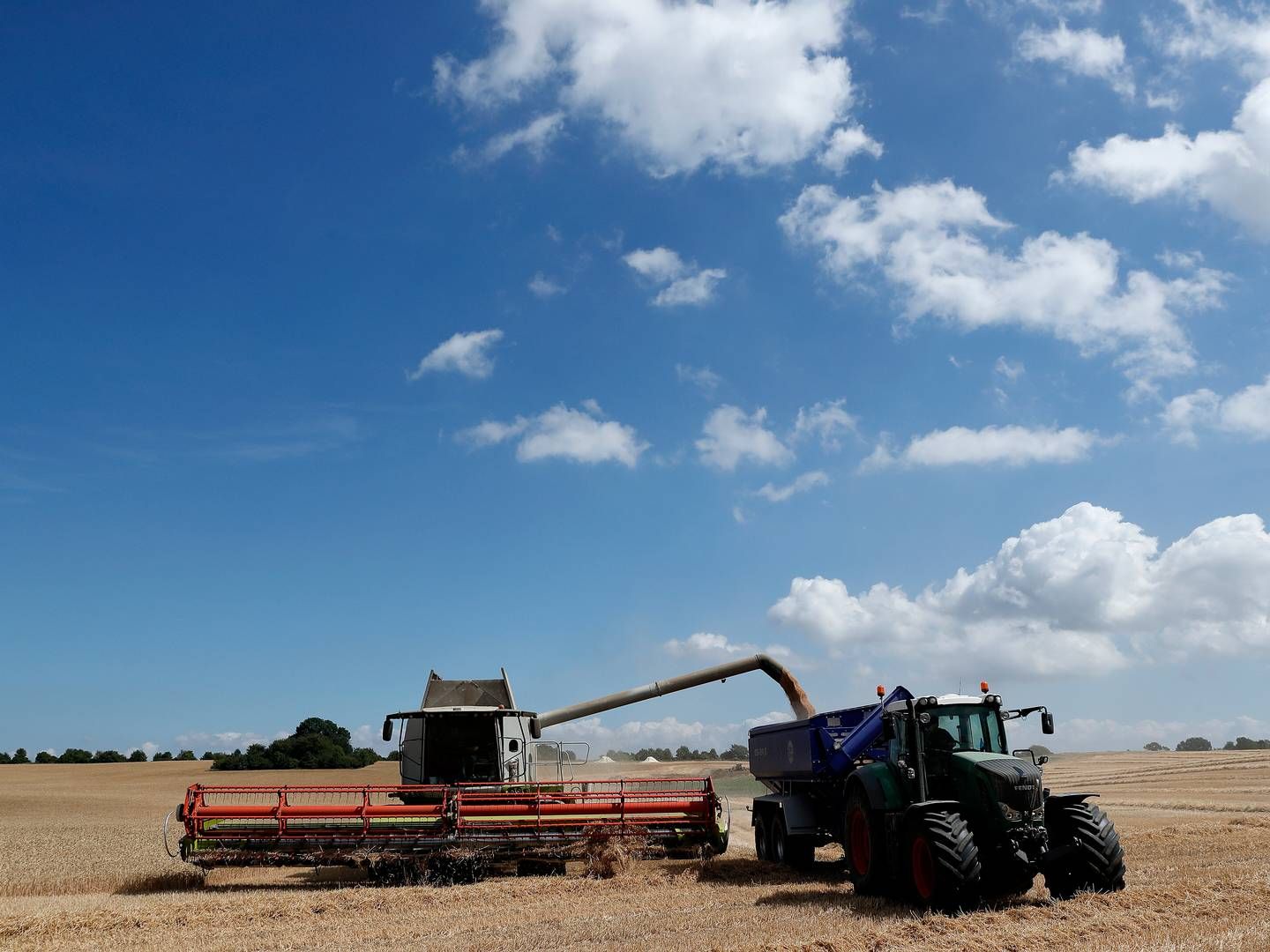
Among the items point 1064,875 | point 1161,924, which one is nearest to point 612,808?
point 1064,875

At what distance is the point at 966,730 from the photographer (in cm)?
1217

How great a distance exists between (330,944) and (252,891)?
4.75m

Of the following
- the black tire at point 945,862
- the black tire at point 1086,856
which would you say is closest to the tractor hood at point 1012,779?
the black tire at point 1086,856

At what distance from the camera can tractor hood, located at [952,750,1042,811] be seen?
10.8 meters

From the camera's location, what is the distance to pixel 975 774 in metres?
11.2

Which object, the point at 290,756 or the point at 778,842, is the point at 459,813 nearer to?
the point at 778,842

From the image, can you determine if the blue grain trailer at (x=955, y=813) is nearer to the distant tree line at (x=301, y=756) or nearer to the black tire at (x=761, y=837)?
the black tire at (x=761, y=837)

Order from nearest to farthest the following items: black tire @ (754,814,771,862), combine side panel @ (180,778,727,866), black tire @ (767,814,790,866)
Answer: combine side panel @ (180,778,727,866)
black tire @ (767,814,790,866)
black tire @ (754,814,771,862)

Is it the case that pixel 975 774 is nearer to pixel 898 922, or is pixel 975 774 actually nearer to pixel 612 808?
pixel 898 922

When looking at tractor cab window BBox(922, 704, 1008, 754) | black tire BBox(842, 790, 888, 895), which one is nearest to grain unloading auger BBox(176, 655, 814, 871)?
black tire BBox(842, 790, 888, 895)

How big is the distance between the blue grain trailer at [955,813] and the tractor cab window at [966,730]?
0.01 meters

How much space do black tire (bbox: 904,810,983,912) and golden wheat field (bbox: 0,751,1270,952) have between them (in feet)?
0.83

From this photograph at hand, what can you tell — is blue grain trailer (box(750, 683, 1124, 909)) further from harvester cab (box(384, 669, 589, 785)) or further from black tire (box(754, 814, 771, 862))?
harvester cab (box(384, 669, 589, 785))

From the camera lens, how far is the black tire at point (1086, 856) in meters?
10.6
